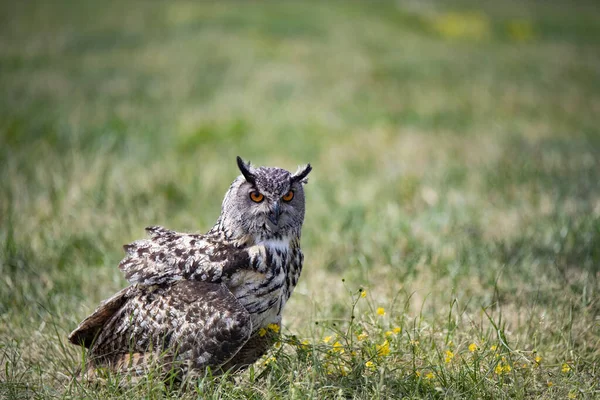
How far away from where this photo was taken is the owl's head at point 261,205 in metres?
3.65

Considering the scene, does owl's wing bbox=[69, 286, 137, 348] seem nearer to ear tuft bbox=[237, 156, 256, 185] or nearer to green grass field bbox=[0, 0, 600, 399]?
green grass field bbox=[0, 0, 600, 399]

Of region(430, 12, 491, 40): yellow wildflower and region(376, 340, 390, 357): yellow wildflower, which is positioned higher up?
region(430, 12, 491, 40): yellow wildflower

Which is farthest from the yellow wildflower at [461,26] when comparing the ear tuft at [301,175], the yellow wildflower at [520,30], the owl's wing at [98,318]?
the owl's wing at [98,318]

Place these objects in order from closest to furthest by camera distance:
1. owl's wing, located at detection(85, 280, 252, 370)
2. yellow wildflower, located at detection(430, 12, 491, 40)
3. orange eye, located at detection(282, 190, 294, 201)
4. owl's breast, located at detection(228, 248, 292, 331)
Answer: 1. owl's wing, located at detection(85, 280, 252, 370)
2. owl's breast, located at detection(228, 248, 292, 331)
3. orange eye, located at detection(282, 190, 294, 201)
4. yellow wildflower, located at detection(430, 12, 491, 40)

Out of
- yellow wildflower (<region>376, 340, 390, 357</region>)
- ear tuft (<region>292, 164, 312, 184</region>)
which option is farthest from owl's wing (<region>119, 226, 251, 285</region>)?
yellow wildflower (<region>376, 340, 390, 357</region>)

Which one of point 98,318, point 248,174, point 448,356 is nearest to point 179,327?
point 98,318

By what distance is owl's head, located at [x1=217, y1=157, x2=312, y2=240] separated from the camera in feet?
12.0

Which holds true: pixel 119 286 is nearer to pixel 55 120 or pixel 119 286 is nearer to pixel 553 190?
pixel 553 190

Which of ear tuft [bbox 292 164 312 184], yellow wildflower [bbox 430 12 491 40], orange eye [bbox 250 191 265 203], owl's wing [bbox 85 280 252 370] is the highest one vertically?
yellow wildflower [bbox 430 12 491 40]

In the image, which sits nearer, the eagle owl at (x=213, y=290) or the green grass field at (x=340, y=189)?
the eagle owl at (x=213, y=290)

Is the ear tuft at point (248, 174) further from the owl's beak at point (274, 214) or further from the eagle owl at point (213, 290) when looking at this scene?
the owl's beak at point (274, 214)

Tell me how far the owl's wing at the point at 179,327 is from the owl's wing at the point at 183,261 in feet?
0.20

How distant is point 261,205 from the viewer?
12.0ft

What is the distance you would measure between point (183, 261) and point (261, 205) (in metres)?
0.54
